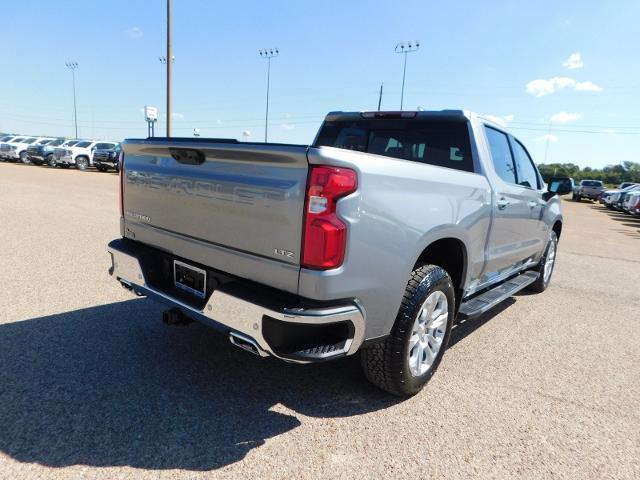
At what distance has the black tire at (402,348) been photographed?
2639 mm

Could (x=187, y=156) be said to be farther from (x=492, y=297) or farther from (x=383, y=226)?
(x=492, y=297)

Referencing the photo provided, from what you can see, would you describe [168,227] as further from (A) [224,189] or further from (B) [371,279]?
(B) [371,279]

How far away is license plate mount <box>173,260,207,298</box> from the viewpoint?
263 cm

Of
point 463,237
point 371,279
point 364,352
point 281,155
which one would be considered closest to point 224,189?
point 281,155

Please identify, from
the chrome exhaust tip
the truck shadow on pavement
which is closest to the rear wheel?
the truck shadow on pavement

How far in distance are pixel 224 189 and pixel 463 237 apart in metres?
1.68

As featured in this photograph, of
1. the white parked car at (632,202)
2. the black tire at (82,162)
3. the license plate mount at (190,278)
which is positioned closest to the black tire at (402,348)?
the license plate mount at (190,278)

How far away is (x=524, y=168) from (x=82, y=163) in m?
28.8

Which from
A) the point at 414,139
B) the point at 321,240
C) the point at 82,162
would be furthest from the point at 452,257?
the point at 82,162

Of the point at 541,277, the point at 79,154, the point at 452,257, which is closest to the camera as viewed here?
the point at 452,257

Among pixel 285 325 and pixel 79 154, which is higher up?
pixel 285 325

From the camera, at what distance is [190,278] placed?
108 inches

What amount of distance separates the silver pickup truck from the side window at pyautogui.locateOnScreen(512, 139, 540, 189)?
964 millimetres

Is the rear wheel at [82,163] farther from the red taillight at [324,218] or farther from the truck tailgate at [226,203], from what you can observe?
the red taillight at [324,218]
